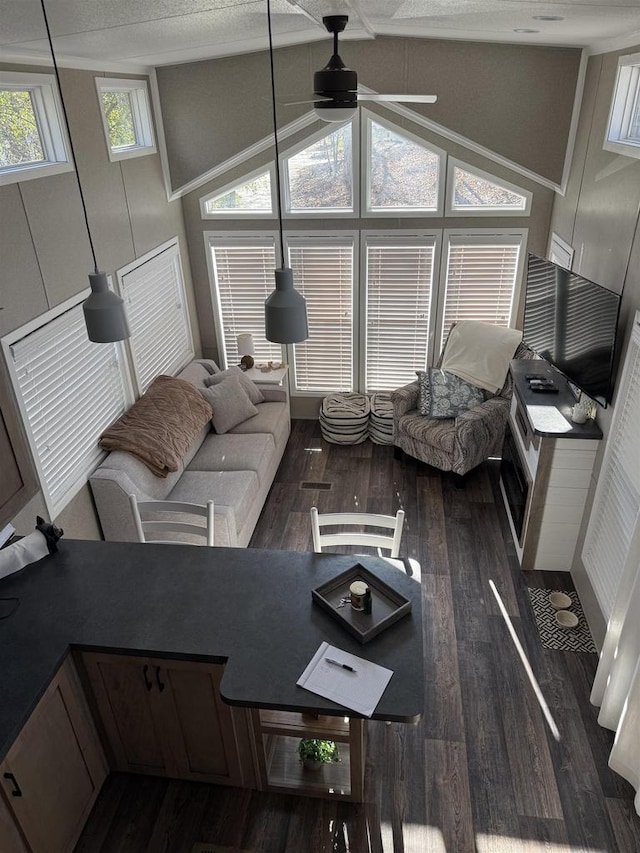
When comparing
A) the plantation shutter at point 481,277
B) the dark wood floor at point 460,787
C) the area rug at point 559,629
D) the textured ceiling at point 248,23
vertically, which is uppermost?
the textured ceiling at point 248,23

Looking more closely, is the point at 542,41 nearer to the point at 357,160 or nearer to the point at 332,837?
the point at 357,160

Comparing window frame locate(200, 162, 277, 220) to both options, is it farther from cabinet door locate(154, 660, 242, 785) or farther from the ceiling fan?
cabinet door locate(154, 660, 242, 785)

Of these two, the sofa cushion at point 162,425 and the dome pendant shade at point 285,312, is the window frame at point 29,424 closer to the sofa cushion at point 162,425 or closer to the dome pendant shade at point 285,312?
the sofa cushion at point 162,425

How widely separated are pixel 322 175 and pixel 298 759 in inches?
171

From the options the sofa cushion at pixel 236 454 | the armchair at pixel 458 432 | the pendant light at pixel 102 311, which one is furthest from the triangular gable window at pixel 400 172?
the pendant light at pixel 102 311

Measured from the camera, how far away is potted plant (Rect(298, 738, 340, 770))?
257 cm

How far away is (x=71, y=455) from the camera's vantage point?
11.5 feet

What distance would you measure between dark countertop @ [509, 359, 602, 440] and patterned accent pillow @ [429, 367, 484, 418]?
45cm

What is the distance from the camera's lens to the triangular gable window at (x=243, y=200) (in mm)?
5137

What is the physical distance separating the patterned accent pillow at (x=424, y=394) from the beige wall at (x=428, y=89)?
178 centimetres

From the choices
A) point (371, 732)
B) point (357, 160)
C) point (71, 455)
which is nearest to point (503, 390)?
point (357, 160)

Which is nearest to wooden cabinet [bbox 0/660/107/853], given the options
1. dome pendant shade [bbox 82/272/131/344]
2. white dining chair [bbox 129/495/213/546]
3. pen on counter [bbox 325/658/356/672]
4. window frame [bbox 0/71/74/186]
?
white dining chair [bbox 129/495/213/546]

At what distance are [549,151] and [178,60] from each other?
110 inches

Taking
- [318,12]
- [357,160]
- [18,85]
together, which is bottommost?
[357,160]
